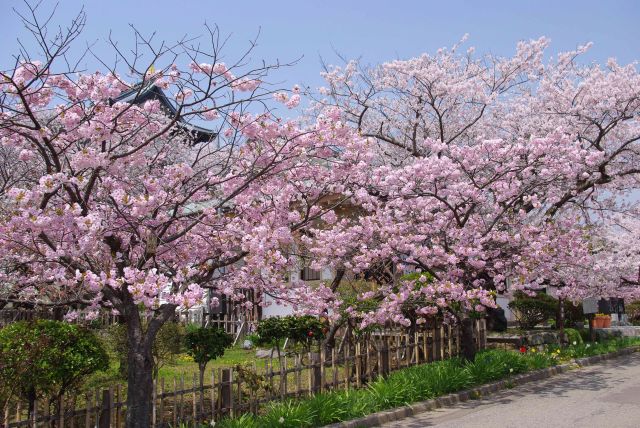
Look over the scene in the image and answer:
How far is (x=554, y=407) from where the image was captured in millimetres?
9414

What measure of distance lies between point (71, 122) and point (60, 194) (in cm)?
144

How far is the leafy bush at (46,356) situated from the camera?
253 inches

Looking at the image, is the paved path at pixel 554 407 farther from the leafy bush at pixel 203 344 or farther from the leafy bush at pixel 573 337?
the leafy bush at pixel 573 337

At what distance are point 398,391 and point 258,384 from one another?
2.29 meters

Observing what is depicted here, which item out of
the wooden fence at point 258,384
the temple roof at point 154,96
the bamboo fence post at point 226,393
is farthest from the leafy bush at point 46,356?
the temple roof at point 154,96

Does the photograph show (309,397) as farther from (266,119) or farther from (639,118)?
(639,118)

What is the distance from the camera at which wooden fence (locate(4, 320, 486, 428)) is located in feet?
22.7

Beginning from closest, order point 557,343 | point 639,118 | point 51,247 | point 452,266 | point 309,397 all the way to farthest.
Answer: point 51,247
point 309,397
point 452,266
point 639,118
point 557,343

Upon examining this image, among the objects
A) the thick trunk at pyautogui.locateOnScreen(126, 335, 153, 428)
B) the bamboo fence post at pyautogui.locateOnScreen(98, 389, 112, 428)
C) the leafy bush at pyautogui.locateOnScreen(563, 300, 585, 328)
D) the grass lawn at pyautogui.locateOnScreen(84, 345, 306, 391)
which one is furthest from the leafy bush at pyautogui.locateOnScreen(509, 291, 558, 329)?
the bamboo fence post at pyautogui.locateOnScreen(98, 389, 112, 428)

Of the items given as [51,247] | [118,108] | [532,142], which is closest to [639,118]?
[532,142]

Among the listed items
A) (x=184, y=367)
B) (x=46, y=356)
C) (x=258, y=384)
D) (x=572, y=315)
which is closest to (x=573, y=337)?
(x=572, y=315)

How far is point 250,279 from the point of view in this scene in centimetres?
794

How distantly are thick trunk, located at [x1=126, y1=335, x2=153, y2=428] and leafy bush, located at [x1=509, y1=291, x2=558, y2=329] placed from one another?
1565 cm

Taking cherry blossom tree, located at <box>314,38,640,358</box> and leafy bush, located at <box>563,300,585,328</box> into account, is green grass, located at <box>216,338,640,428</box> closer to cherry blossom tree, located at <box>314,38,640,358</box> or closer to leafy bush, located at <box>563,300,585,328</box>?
cherry blossom tree, located at <box>314,38,640,358</box>
